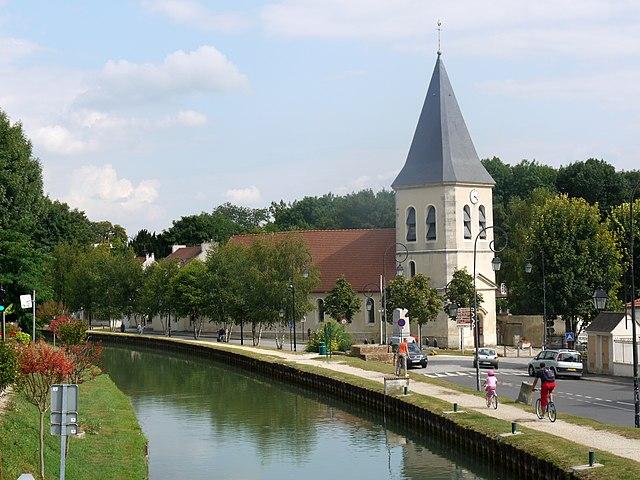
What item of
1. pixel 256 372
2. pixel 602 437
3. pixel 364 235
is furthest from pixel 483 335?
pixel 602 437

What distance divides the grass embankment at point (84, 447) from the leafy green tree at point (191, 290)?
159ft

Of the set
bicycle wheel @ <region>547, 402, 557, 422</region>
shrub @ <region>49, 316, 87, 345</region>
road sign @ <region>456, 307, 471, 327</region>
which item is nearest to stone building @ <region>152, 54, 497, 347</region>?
road sign @ <region>456, 307, 471, 327</region>

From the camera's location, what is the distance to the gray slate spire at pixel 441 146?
262ft

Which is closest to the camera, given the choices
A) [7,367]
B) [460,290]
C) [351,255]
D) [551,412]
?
[7,367]

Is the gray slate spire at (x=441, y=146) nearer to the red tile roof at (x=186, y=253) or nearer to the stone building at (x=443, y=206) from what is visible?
the stone building at (x=443, y=206)

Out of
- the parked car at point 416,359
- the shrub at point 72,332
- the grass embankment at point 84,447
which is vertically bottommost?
the grass embankment at point 84,447

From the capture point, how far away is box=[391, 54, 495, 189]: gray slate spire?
8000 cm

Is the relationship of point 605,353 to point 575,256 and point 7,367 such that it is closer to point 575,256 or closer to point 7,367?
point 575,256

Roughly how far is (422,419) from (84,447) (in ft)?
42.1

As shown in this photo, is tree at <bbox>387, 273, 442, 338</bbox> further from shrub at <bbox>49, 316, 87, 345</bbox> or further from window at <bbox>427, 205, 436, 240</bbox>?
shrub at <bbox>49, 316, 87, 345</bbox>

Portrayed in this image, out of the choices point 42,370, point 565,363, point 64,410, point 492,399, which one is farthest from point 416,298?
point 64,410

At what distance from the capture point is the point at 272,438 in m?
38.1

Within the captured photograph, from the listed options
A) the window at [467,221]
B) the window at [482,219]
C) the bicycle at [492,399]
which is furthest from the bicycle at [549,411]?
the window at [482,219]

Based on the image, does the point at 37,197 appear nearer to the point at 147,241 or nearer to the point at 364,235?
the point at 364,235
